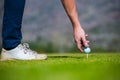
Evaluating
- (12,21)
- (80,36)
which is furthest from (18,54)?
(80,36)

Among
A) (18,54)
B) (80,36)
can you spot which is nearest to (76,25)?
(80,36)

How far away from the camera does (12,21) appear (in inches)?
85.2

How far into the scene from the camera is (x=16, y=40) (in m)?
2.21

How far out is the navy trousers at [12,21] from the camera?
216 cm

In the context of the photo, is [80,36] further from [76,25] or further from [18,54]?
[18,54]

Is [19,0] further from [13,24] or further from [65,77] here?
[65,77]

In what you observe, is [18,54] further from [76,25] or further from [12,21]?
[76,25]

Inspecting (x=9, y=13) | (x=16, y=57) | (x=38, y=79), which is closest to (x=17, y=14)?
(x=9, y=13)

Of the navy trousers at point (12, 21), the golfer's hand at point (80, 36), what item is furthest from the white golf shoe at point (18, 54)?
the golfer's hand at point (80, 36)

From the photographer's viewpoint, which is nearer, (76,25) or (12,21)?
(12,21)

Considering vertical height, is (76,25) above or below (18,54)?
above

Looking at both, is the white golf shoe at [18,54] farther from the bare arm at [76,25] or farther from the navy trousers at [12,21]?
the bare arm at [76,25]

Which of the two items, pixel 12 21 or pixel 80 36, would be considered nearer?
pixel 12 21

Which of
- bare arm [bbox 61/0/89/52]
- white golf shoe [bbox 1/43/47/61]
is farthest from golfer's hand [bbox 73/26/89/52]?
white golf shoe [bbox 1/43/47/61]
